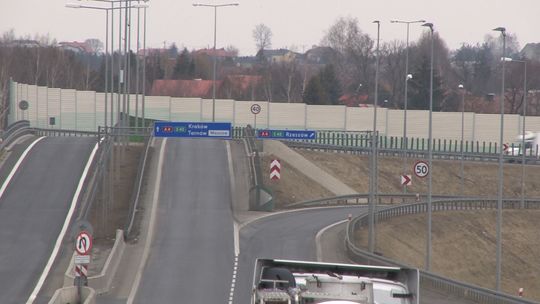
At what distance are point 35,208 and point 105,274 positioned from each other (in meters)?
17.1

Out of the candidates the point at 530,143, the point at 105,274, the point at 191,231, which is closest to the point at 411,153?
the point at 530,143

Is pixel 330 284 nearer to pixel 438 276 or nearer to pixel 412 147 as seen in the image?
pixel 438 276

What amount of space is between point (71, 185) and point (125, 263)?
57.5ft

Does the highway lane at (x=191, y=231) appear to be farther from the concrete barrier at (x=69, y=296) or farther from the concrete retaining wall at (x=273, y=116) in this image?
the concrete retaining wall at (x=273, y=116)

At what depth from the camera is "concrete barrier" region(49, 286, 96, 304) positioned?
27036 mm

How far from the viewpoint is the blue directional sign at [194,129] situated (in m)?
61.1

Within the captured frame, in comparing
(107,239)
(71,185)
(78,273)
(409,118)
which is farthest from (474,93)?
(78,273)

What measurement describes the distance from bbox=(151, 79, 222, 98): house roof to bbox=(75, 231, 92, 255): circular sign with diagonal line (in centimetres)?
12818

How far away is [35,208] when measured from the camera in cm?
5147

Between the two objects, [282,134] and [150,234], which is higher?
[282,134]

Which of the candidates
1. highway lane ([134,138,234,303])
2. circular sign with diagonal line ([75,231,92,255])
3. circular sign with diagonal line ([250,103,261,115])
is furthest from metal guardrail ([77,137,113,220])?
circular sign with diagonal line ([75,231,92,255])

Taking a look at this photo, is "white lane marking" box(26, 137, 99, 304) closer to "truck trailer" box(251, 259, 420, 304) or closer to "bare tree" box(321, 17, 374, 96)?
"truck trailer" box(251, 259, 420, 304)

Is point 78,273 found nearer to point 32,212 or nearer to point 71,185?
point 32,212

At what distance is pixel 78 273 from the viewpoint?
28344 mm
